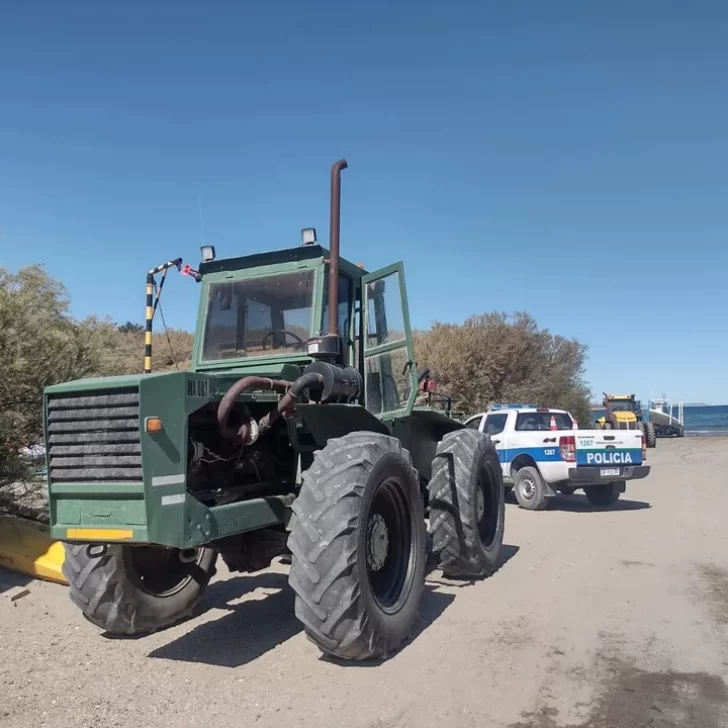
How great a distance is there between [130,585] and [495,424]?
9.90 metres

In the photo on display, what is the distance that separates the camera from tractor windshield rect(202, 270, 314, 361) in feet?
19.8

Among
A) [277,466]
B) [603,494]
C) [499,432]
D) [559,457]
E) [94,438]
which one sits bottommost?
[603,494]

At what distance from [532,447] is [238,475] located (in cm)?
848

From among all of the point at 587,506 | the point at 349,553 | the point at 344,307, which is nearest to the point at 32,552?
the point at 344,307

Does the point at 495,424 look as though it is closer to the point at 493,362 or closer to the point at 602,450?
the point at 602,450

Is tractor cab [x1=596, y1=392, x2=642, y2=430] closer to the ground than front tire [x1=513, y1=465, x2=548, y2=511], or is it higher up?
higher up

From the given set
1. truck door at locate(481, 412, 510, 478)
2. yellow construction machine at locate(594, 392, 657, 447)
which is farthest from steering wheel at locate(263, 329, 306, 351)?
yellow construction machine at locate(594, 392, 657, 447)

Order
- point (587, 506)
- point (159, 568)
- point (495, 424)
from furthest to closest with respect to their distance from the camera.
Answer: point (495, 424), point (587, 506), point (159, 568)

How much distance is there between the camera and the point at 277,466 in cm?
575

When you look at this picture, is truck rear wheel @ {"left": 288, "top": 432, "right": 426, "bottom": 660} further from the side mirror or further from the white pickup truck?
the white pickup truck

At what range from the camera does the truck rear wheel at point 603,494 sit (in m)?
13.1

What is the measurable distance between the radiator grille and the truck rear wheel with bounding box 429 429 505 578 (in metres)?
3.40

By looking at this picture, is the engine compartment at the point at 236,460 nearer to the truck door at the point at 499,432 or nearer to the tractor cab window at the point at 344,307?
the tractor cab window at the point at 344,307

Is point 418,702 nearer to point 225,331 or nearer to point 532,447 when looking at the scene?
point 225,331
